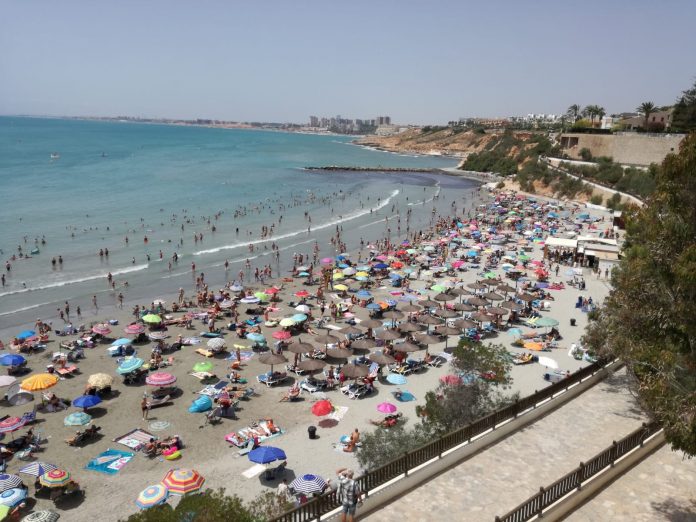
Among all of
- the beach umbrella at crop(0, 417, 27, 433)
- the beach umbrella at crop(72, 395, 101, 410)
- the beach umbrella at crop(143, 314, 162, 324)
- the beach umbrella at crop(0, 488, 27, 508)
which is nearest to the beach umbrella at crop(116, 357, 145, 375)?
the beach umbrella at crop(72, 395, 101, 410)

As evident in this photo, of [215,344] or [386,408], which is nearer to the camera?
[386,408]

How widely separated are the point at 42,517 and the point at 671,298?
13.0 metres

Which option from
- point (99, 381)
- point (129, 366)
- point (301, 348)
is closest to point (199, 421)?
point (99, 381)

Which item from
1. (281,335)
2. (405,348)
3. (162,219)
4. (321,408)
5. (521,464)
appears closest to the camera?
(521,464)

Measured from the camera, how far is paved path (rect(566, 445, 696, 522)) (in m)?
8.90

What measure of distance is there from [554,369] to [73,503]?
15.3 m

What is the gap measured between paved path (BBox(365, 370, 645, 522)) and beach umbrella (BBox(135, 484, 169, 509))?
543cm

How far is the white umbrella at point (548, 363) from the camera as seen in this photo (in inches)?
715

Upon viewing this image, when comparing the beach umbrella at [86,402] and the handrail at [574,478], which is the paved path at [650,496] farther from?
the beach umbrella at [86,402]

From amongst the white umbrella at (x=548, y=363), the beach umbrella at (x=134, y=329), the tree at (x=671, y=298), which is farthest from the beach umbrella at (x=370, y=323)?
the tree at (x=671, y=298)

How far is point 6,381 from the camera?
1767 centimetres

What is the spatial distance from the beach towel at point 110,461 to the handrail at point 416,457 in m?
7.42

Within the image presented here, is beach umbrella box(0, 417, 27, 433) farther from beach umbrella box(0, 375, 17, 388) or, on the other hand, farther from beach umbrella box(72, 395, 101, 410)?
beach umbrella box(0, 375, 17, 388)

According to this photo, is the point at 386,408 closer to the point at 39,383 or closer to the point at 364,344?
the point at 364,344
